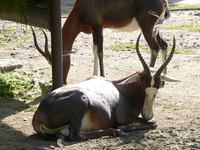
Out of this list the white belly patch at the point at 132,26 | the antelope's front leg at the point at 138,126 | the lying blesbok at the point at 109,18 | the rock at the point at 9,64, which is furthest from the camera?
the rock at the point at 9,64

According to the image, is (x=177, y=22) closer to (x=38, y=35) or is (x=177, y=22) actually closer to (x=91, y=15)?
(x=38, y=35)

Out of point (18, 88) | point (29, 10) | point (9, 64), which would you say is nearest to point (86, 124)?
point (18, 88)

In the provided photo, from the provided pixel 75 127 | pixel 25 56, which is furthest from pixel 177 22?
pixel 75 127

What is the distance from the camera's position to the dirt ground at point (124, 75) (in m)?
6.89

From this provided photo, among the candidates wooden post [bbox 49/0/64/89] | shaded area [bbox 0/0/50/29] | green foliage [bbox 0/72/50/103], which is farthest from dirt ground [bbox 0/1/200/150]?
shaded area [bbox 0/0/50/29]

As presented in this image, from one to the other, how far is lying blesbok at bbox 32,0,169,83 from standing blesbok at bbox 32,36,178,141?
2.92 meters

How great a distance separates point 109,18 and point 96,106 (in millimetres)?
4003

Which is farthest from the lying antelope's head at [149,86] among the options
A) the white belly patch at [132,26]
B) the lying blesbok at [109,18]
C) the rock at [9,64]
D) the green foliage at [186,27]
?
the green foliage at [186,27]

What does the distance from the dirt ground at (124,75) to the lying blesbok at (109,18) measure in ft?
2.30

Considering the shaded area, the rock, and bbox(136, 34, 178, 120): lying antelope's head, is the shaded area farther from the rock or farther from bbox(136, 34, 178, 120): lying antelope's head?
bbox(136, 34, 178, 120): lying antelope's head

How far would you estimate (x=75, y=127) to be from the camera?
22.6 feet

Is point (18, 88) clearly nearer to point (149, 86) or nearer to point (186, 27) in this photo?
point (149, 86)

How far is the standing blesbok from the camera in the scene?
692 centimetres

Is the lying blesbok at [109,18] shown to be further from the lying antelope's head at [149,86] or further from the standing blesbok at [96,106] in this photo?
the lying antelope's head at [149,86]
